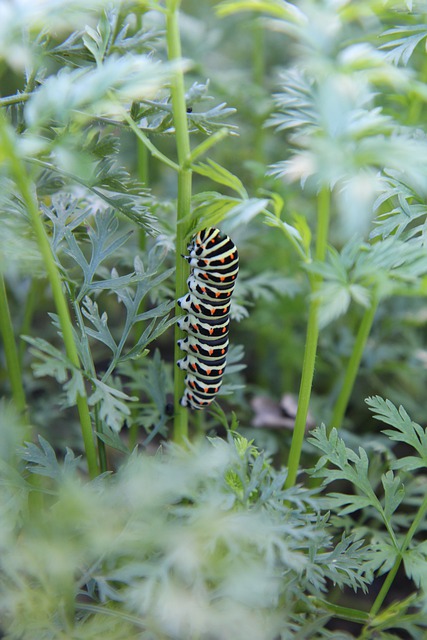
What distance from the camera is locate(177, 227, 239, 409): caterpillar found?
1.24 metres

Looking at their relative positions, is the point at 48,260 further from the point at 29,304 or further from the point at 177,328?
the point at 29,304

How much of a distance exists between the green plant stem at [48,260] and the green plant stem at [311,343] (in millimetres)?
414

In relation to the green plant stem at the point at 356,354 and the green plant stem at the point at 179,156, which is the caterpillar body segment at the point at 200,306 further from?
the green plant stem at the point at 356,354

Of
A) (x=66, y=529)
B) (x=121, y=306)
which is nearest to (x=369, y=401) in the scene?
(x=66, y=529)

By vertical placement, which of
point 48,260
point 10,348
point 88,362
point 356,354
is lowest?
Answer: point 356,354

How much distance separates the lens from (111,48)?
1.28m

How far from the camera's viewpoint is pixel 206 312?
1.27 metres

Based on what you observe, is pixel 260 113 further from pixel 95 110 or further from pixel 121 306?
pixel 95 110

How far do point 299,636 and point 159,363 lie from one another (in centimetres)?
67

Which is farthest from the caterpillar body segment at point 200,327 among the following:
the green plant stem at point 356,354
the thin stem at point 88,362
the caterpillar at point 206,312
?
the green plant stem at point 356,354

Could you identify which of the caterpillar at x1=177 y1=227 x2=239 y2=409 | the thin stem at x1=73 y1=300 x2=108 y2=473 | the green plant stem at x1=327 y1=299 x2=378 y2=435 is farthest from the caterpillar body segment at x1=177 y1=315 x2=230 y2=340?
the green plant stem at x1=327 y1=299 x2=378 y2=435

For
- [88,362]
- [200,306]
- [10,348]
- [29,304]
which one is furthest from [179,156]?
[29,304]

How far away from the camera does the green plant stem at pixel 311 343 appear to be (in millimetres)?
1036

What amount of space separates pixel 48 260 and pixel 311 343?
19.9 inches
